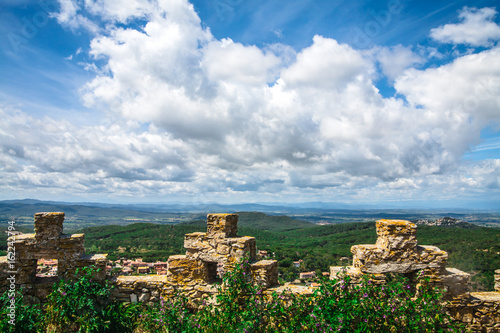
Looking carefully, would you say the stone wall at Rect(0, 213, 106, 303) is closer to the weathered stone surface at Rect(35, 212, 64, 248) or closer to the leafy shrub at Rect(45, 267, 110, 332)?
the weathered stone surface at Rect(35, 212, 64, 248)

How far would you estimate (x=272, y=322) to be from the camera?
5.82 metres

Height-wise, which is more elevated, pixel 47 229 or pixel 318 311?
pixel 47 229

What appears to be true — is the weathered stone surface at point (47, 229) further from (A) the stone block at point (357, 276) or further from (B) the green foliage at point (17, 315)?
(A) the stone block at point (357, 276)

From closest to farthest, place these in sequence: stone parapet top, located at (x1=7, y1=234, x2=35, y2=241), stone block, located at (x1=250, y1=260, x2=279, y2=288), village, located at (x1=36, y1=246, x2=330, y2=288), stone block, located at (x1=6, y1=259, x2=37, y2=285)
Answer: stone block, located at (x1=250, y1=260, x2=279, y2=288)
stone block, located at (x1=6, y1=259, x2=37, y2=285)
stone parapet top, located at (x1=7, y1=234, x2=35, y2=241)
village, located at (x1=36, y1=246, x2=330, y2=288)

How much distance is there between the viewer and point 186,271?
7.29 meters

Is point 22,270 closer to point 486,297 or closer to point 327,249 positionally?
point 486,297

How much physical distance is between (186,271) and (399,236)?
5.55m

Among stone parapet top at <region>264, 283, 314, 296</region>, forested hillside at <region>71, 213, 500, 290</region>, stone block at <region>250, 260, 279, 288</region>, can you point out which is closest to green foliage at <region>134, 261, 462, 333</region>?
stone parapet top at <region>264, 283, 314, 296</region>

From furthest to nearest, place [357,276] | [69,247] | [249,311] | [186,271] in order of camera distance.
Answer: [186,271] < [69,247] < [357,276] < [249,311]

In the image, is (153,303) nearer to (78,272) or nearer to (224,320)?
(78,272)

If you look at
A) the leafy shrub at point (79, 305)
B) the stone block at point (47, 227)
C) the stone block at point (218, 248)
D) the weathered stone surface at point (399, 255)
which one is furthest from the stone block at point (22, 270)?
the weathered stone surface at point (399, 255)

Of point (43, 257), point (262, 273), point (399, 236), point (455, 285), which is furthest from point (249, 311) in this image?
point (43, 257)

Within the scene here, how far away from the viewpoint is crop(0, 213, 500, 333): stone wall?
20.6 feet

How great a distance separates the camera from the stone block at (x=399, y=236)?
20.9 ft
